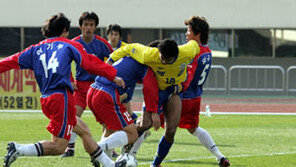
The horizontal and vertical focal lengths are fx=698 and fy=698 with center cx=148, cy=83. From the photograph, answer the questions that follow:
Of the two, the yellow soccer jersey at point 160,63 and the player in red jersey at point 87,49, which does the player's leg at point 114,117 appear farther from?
the player in red jersey at point 87,49

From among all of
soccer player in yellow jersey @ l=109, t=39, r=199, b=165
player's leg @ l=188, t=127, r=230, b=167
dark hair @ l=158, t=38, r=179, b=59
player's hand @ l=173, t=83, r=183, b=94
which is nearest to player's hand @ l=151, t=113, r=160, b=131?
soccer player in yellow jersey @ l=109, t=39, r=199, b=165

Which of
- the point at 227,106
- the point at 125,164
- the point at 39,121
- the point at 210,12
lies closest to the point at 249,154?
the point at 125,164

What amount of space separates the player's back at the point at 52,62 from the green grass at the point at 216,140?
2.20 metres

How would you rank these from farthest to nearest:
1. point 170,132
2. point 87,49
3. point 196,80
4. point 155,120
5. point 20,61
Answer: point 87,49, point 196,80, point 170,132, point 155,120, point 20,61

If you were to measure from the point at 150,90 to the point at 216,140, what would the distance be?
4.99 m

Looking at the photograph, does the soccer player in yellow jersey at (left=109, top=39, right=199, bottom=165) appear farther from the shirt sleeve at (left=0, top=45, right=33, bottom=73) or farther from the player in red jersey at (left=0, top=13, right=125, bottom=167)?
the shirt sleeve at (left=0, top=45, right=33, bottom=73)

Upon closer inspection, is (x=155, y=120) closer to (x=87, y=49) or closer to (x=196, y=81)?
(x=196, y=81)

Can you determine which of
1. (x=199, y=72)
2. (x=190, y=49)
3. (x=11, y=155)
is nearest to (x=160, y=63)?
(x=190, y=49)

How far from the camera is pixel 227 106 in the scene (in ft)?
77.4

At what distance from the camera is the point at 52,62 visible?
807 centimetres

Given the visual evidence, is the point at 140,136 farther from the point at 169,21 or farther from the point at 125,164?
the point at 169,21

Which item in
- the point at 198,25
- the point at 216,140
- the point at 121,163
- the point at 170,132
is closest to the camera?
the point at 121,163

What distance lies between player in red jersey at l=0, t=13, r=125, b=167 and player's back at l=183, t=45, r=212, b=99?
1.87 metres

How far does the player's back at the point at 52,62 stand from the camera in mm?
8078
